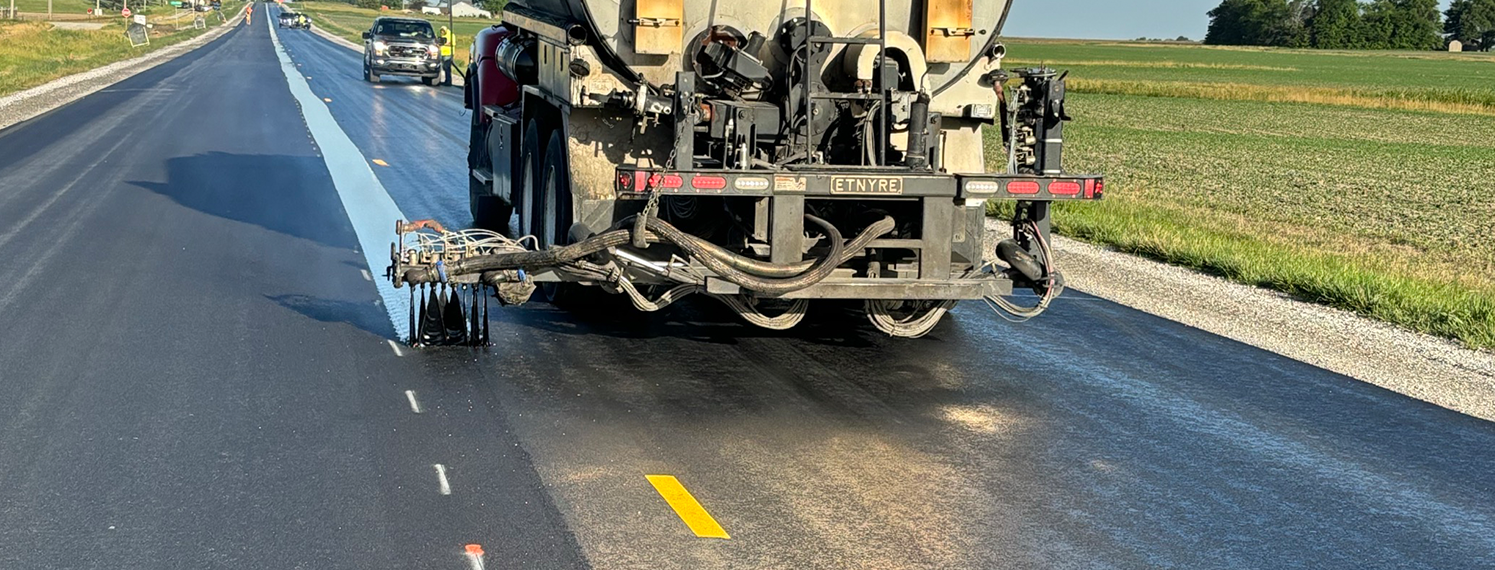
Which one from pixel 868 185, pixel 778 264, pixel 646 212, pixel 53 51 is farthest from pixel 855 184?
pixel 53 51

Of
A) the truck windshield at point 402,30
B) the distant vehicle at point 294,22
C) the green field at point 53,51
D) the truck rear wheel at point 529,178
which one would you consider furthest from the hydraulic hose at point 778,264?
the distant vehicle at point 294,22

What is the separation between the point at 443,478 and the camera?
6305 mm

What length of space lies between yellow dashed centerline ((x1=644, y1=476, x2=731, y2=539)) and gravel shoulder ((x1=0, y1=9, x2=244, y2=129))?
871 inches

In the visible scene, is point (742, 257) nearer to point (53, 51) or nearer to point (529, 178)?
point (529, 178)

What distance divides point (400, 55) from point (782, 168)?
36.0 m

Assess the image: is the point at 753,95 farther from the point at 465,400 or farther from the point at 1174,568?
the point at 1174,568

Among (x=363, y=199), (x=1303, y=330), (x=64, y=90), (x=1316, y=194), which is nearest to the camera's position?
(x=1303, y=330)

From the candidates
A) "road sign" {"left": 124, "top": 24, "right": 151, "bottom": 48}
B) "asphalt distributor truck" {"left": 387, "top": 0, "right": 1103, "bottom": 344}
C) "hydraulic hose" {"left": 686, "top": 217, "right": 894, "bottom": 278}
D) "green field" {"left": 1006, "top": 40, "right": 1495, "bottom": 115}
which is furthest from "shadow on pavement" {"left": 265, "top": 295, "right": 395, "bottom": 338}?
"road sign" {"left": 124, "top": 24, "right": 151, "bottom": 48}

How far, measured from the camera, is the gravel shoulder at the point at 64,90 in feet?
93.9

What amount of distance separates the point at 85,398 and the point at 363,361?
1.48 metres

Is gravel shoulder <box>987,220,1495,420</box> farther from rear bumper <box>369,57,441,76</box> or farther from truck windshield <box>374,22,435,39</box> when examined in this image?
truck windshield <box>374,22,435,39</box>

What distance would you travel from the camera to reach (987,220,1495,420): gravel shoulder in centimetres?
890

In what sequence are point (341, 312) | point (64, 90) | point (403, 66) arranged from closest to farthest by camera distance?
point (341, 312) < point (64, 90) < point (403, 66)

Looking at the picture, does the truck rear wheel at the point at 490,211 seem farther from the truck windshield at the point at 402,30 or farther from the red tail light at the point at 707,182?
the truck windshield at the point at 402,30
